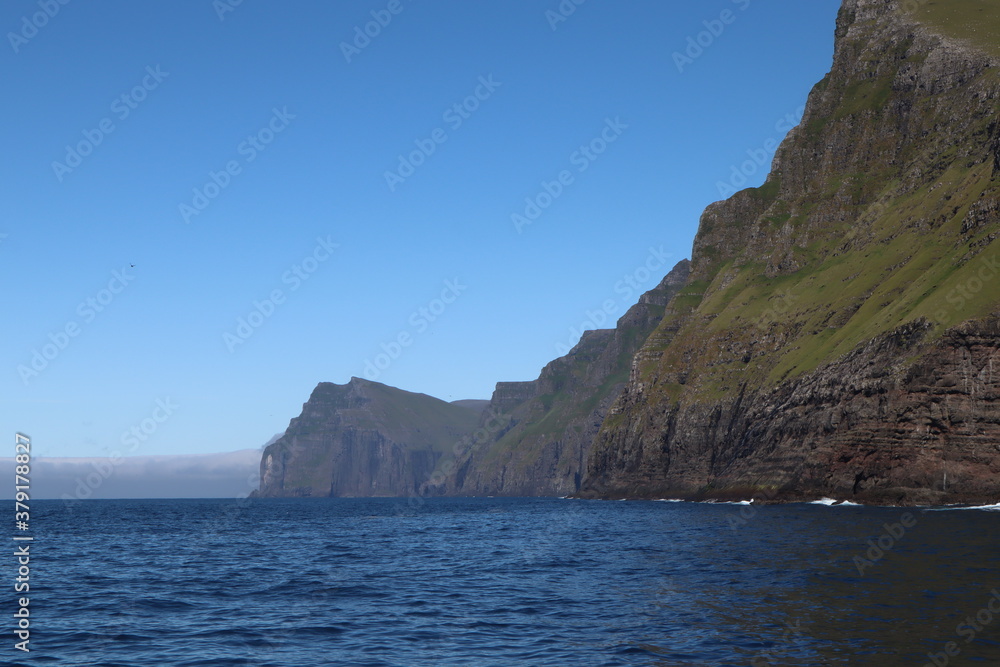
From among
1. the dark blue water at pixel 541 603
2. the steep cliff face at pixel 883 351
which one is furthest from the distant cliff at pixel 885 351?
the dark blue water at pixel 541 603

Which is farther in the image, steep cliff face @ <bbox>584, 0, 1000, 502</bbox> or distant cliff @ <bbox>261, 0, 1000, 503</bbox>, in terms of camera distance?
steep cliff face @ <bbox>584, 0, 1000, 502</bbox>

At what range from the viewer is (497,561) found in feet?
188

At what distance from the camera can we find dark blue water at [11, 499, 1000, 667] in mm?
27438

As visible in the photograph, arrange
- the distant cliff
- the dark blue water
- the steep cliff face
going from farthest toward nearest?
1. the steep cliff face
2. the distant cliff
3. the dark blue water

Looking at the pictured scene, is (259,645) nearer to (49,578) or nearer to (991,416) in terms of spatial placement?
(49,578)

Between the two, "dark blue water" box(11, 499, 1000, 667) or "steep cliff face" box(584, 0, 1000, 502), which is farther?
"steep cliff face" box(584, 0, 1000, 502)

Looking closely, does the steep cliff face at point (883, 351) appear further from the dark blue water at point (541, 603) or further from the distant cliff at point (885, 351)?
the dark blue water at point (541, 603)

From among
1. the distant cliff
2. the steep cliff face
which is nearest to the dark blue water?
the steep cliff face

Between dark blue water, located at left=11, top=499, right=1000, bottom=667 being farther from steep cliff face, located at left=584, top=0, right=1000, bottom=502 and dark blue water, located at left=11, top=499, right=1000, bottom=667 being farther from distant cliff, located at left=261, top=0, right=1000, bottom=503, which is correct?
distant cliff, located at left=261, top=0, right=1000, bottom=503

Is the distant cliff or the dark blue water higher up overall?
the distant cliff

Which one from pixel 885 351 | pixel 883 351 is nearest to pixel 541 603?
pixel 885 351

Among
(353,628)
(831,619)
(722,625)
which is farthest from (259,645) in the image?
(831,619)

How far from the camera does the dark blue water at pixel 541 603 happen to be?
90.0ft

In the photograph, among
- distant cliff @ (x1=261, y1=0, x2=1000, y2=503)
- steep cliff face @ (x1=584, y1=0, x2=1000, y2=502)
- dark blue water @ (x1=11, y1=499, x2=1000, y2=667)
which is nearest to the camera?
dark blue water @ (x1=11, y1=499, x2=1000, y2=667)
